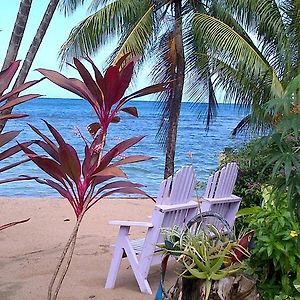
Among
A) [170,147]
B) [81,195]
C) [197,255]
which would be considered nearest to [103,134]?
[81,195]

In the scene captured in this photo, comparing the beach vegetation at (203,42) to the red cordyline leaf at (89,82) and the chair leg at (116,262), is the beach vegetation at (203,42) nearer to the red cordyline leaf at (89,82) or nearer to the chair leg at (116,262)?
the chair leg at (116,262)

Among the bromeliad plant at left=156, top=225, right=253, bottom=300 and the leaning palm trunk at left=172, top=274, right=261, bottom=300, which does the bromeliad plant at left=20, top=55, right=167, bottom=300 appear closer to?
the bromeliad plant at left=156, top=225, right=253, bottom=300

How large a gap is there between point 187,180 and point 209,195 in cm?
38

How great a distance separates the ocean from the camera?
412 inches

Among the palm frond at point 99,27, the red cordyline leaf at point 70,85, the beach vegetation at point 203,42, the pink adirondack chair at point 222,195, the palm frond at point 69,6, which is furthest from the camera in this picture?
the palm frond at point 99,27

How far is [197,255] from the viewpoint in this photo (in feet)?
8.25

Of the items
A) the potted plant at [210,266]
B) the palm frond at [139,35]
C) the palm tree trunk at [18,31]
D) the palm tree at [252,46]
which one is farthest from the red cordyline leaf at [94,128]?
the palm frond at [139,35]

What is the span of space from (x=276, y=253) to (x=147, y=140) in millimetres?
23031

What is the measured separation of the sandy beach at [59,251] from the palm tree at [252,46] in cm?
251

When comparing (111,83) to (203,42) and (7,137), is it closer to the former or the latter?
(7,137)

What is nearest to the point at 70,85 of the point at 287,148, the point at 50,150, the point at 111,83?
the point at 111,83

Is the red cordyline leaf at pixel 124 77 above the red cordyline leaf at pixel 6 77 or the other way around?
above

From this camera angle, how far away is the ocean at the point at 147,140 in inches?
412

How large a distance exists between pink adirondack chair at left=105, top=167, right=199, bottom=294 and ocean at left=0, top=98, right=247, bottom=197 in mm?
330
